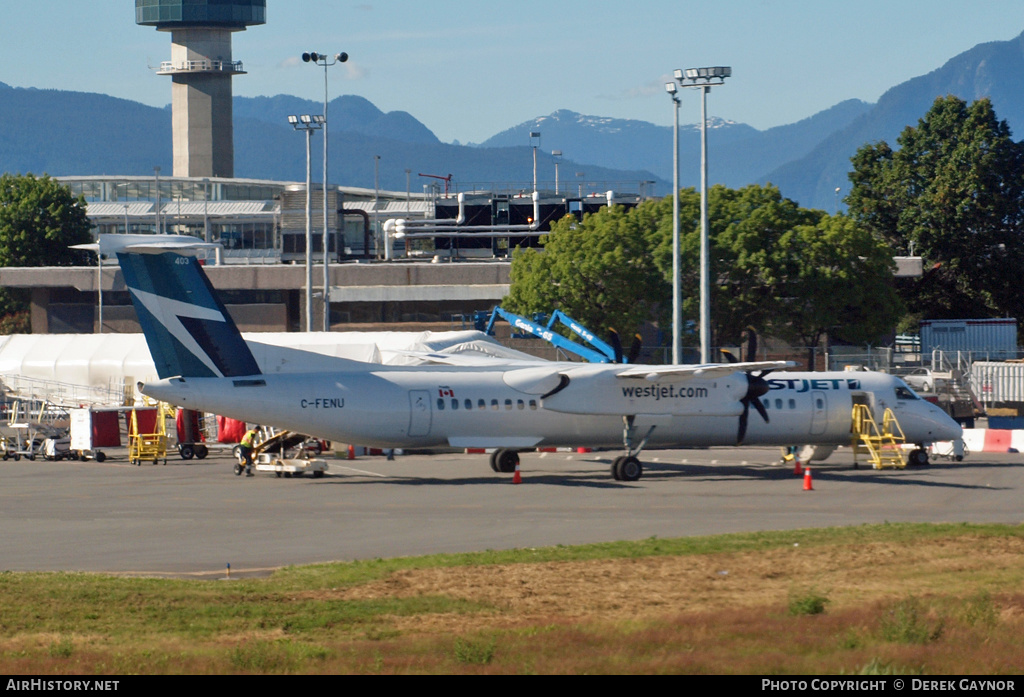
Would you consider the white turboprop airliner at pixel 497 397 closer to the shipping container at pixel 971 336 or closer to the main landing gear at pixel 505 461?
the main landing gear at pixel 505 461

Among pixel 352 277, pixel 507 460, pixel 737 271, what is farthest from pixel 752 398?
pixel 352 277

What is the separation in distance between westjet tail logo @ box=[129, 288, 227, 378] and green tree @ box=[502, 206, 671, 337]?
29590 mm

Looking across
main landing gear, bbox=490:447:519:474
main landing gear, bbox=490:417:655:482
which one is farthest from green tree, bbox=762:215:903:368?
main landing gear, bbox=490:447:519:474

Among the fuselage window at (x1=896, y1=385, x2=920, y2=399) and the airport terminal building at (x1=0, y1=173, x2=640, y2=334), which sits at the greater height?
the airport terminal building at (x1=0, y1=173, x2=640, y2=334)

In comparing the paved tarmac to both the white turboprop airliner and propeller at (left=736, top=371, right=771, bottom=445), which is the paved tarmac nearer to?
the white turboprop airliner

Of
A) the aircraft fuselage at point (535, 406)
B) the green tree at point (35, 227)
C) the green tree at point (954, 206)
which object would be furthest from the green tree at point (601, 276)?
the green tree at point (35, 227)

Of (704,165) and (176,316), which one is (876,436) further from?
(176,316)

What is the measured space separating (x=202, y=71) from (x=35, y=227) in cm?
7433

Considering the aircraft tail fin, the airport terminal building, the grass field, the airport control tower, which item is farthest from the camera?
the airport control tower

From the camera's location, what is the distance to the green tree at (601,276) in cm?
6091

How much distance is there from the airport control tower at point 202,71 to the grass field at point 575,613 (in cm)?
15470

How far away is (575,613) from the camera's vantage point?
54.9 feet

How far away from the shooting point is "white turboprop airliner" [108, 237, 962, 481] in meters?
33.9
